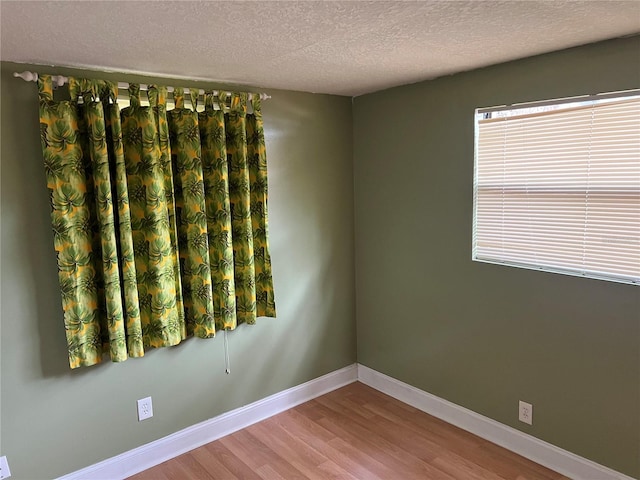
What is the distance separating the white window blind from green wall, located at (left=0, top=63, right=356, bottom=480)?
1041mm

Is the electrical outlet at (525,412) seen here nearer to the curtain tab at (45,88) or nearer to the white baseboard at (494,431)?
the white baseboard at (494,431)

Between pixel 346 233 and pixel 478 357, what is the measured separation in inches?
48.1

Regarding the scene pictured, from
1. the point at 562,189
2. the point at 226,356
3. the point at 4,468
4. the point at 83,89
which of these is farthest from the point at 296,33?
the point at 4,468

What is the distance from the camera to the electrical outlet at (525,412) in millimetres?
2533

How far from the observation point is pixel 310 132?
122 inches

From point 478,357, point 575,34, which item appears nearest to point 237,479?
point 478,357

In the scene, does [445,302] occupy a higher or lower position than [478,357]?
higher

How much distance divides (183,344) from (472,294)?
1683mm

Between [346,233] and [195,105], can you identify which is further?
[346,233]

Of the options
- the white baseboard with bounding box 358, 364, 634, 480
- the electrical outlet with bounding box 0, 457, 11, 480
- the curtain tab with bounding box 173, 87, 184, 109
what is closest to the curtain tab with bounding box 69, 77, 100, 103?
the curtain tab with bounding box 173, 87, 184, 109

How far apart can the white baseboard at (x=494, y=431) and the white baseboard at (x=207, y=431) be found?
34 cm

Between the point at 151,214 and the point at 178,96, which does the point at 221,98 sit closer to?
the point at 178,96

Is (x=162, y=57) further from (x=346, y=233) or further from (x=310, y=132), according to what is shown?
(x=346, y=233)

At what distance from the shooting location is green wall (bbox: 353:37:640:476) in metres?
2.18
